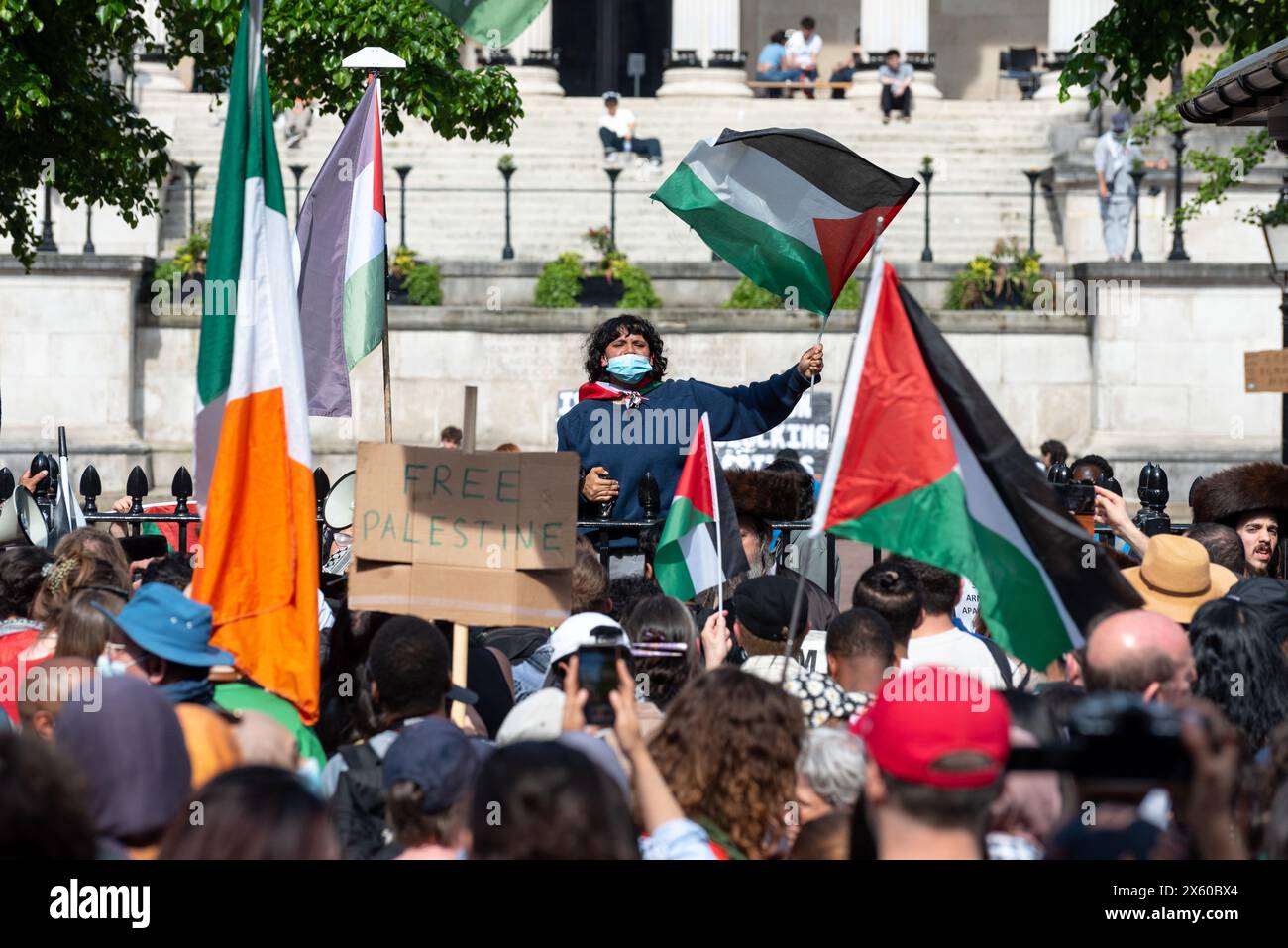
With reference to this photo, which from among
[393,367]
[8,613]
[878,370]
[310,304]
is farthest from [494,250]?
[878,370]

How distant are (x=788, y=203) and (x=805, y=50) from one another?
79.8 feet

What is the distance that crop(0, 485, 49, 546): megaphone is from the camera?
873 cm

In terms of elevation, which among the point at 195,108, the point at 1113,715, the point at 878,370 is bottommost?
the point at 1113,715

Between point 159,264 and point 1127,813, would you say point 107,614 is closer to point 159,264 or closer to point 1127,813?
point 1127,813

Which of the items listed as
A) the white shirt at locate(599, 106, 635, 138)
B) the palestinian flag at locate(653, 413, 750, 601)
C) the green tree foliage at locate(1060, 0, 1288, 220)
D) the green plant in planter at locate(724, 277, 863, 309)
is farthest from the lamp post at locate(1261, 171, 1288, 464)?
the white shirt at locate(599, 106, 635, 138)

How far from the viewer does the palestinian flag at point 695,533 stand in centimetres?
707

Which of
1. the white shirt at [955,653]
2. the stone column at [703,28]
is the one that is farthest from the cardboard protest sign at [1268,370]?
the stone column at [703,28]

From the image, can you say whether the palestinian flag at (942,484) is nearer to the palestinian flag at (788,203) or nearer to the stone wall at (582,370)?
the palestinian flag at (788,203)

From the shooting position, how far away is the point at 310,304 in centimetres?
821

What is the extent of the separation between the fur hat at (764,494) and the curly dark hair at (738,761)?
10.8 ft

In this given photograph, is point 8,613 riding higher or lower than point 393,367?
lower

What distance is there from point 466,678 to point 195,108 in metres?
22.5

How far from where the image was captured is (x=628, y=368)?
7836mm

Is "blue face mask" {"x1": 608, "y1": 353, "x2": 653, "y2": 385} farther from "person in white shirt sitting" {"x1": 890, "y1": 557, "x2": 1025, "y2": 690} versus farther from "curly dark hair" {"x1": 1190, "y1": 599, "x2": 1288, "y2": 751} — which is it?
"curly dark hair" {"x1": 1190, "y1": 599, "x2": 1288, "y2": 751}
